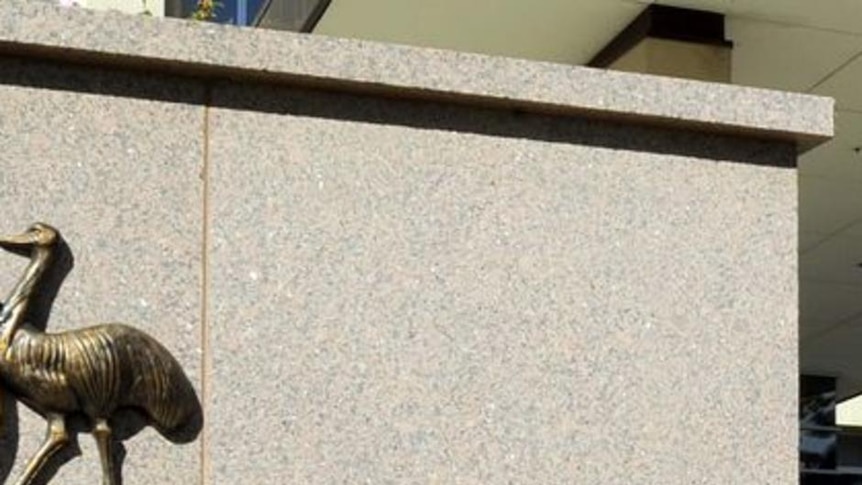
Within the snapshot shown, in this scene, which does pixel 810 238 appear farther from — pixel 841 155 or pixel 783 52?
pixel 783 52

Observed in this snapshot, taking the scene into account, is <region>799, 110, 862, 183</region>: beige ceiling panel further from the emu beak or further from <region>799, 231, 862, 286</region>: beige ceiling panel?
the emu beak

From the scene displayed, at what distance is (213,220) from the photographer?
3502 mm

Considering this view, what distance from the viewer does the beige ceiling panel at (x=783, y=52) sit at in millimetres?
7793

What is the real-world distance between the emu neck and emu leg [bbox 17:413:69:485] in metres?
0.19

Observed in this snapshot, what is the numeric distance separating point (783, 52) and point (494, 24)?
4.84 ft

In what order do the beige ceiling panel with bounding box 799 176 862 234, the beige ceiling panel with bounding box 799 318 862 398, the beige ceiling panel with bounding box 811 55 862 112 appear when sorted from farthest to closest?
the beige ceiling panel with bounding box 799 318 862 398 → the beige ceiling panel with bounding box 799 176 862 234 → the beige ceiling panel with bounding box 811 55 862 112

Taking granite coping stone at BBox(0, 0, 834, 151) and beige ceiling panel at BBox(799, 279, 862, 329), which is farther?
beige ceiling panel at BBox(799, 279, 862, 329)

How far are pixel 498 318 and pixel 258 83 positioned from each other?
0.76 m

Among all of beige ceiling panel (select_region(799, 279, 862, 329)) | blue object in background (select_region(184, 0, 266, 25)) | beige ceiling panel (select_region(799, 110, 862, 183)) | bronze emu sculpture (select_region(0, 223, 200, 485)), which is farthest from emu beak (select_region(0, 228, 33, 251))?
beige ceiling panel (select_region(799, 279, 862, 329))

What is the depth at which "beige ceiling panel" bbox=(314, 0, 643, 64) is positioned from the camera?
768 centimetres

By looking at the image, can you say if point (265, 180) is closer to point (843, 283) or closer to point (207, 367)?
point (207, 367)

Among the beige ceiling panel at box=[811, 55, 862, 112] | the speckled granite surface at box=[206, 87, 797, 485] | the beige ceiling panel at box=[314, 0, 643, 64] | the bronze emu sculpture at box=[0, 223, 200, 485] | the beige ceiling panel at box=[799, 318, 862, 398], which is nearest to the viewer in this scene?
the bronze emu sculpture at box=[0, 223, 200, 485]

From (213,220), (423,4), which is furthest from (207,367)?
(423,4)

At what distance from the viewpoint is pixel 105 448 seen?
330cm
